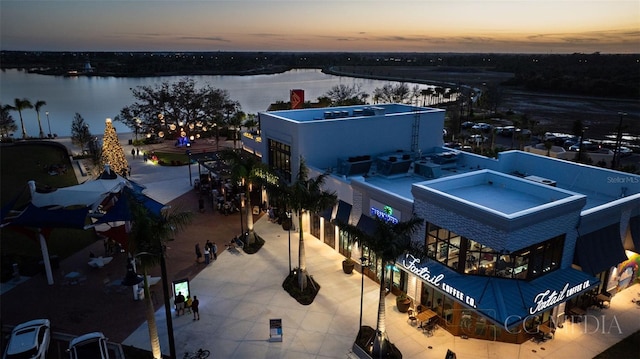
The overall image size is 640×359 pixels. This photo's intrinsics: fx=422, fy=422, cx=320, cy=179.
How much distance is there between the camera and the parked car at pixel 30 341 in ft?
61.0

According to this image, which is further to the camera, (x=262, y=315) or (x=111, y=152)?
(x=111, y=152)

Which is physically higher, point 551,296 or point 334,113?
point 334,113

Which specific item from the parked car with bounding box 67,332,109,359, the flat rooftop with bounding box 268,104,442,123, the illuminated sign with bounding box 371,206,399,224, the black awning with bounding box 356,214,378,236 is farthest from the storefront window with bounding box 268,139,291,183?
the parked car with bounding box 67,332,109,359

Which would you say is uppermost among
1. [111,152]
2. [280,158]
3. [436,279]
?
[280,158]

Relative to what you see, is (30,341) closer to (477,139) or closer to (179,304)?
(179,304)

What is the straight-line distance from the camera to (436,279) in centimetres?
2048

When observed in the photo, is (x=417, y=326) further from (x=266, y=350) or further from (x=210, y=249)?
(x=210, y=249)

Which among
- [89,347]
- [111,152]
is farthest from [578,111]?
[89,347]

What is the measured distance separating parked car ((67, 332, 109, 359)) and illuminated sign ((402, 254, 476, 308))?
14759 millimetres

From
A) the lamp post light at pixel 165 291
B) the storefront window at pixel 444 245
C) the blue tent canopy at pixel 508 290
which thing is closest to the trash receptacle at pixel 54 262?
the lamp post light at pixel 165 291

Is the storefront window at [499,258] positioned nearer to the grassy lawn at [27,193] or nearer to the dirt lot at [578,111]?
the grassy lawn at [27,193]

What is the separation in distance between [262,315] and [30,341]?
35.2 feet

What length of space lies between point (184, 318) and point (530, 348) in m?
17.6

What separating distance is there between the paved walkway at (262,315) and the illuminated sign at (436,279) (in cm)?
288
